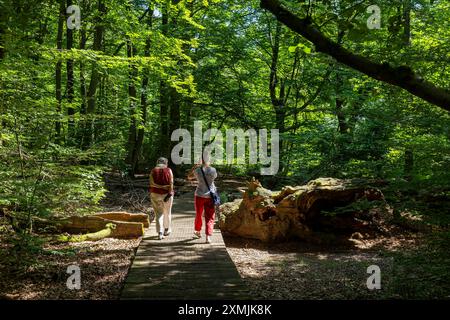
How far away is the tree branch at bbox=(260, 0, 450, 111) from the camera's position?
112 inches

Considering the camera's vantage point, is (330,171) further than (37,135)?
Yes

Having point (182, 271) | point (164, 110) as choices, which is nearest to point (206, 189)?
point (182, 271)

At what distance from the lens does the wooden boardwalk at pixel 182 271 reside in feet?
18.9

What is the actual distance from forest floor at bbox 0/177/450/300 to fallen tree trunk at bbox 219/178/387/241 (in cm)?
35

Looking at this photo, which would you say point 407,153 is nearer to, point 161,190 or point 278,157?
point 161,190

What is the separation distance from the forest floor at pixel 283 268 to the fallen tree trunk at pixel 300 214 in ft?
1.16

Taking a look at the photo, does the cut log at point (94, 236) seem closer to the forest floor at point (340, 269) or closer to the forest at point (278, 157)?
the forest at point (278, 157)

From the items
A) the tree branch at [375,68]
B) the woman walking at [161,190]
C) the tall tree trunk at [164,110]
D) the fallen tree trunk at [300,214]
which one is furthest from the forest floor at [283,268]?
the tall tree trunk at [164,110]

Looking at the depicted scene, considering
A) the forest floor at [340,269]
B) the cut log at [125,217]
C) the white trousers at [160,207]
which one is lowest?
the forest floor at [340,269]

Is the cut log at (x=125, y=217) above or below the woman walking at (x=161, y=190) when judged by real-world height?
below

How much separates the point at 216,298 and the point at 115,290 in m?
1.81
